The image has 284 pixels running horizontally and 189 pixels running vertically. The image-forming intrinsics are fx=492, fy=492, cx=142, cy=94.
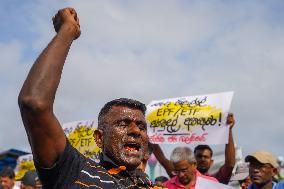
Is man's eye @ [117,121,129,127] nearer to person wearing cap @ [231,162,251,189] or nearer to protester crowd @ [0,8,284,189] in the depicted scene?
protester crowd @ [0,8,284,189]

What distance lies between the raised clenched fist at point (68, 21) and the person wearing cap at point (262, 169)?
3535 mm

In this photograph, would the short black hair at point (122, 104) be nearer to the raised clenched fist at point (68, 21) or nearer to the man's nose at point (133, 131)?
the man's nose at point (133, 131)

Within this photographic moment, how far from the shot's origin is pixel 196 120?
7.09 m

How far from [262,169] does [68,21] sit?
3.66 m

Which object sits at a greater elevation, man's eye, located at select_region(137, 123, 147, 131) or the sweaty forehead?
the sweaty forehead

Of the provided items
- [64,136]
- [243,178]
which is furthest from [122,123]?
[243,178]

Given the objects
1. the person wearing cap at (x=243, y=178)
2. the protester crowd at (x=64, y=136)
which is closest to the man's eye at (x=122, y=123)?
the protester crowd at (x=64, y=136)

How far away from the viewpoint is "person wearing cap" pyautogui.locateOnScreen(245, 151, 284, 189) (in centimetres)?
523

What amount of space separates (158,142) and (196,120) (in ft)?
2.19

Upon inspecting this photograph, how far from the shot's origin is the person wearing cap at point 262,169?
523 cm

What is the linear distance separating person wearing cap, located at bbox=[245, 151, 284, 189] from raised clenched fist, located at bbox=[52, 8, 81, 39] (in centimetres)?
353

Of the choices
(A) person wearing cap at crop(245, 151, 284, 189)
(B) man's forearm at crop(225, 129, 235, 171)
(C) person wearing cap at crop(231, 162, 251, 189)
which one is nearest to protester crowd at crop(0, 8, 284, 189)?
(A) person wearing cap at crop(245, 151, 284, 189)

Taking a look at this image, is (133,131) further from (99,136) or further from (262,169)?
(262,169)

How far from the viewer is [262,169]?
531 cm
